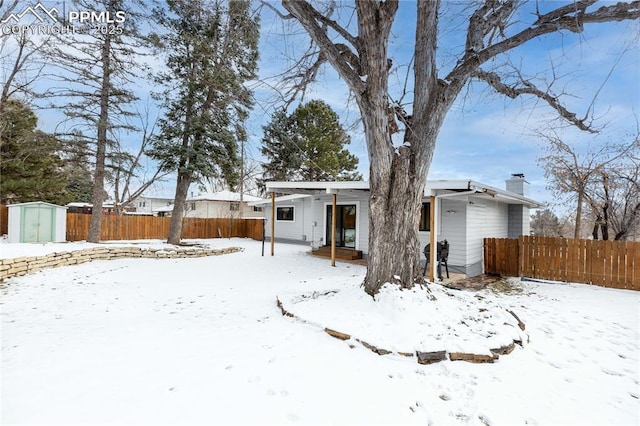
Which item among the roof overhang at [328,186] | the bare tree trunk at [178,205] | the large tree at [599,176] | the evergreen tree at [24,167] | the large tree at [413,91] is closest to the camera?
the large tree at [413,91]

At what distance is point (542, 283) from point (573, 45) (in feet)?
19.3

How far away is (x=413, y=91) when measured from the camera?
179 inches

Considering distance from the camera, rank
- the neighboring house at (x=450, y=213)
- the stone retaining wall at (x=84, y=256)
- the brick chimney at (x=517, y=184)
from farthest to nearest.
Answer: the brick chimney at (x=517, y=184)
the neighboring house at (x=450, y=213)
the stone retaining wall at (x=84, y=256)

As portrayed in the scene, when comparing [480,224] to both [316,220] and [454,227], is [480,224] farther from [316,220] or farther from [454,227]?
[316,220]

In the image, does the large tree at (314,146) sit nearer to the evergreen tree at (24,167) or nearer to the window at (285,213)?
the window at (285,213)

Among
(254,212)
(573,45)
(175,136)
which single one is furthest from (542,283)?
(254,212)

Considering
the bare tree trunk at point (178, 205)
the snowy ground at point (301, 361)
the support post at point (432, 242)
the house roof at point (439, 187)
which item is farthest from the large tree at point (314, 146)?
the snowy ground at point (301, 361)

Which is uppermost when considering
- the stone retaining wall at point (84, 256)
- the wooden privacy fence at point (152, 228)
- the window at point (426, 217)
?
the window at point (426, 217)

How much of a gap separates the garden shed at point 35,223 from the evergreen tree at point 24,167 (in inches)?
131

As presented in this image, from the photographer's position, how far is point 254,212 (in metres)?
→ 27.3

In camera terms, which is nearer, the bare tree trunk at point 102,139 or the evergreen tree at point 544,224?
the bare tree trunk at point 102,139

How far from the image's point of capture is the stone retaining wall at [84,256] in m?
6.82

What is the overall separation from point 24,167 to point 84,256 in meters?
8.89

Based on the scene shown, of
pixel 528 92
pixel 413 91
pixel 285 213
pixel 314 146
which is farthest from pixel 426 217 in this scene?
pixel 314 146
